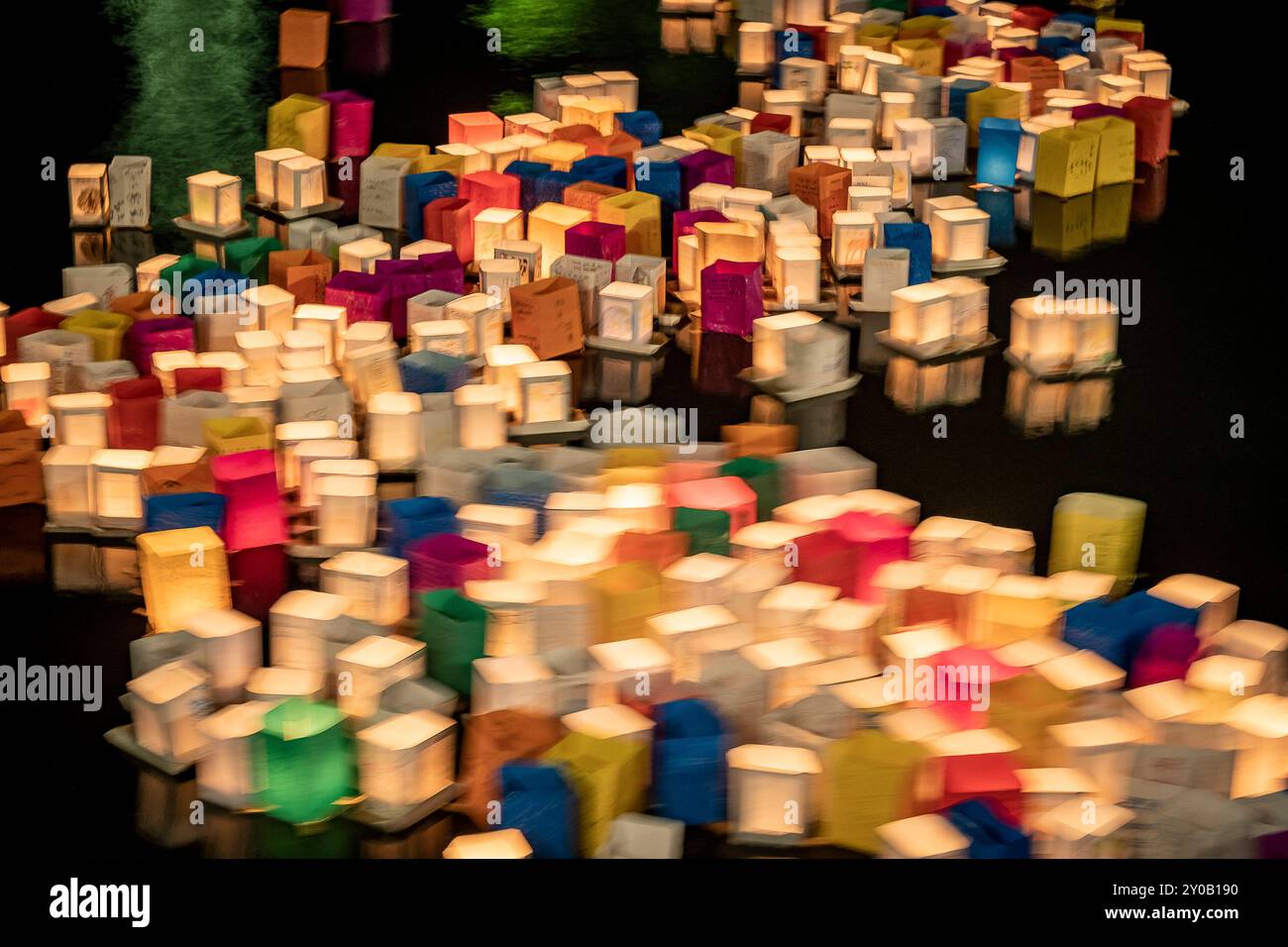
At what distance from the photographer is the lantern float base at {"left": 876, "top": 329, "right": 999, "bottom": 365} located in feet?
11.5

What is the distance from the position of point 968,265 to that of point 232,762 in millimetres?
2089

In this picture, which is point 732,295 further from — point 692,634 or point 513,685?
point 513,685

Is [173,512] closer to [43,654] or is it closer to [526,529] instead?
[43,654]

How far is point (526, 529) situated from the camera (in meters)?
2.69

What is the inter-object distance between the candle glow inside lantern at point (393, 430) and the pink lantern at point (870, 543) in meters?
0.73

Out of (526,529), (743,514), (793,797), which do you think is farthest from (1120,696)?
(526,529)

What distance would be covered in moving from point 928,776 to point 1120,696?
0.28 meters

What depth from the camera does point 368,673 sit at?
2.35 m

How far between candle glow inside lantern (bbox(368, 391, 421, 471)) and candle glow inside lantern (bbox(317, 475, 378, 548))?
23 centimetres

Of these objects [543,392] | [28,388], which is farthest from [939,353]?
[28,388]

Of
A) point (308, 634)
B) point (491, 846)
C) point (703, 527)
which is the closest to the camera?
point (491, 846)

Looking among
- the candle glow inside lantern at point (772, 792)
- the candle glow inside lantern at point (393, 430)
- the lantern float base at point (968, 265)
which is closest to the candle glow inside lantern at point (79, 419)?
the candle glow inside lantern at point (393, 430)

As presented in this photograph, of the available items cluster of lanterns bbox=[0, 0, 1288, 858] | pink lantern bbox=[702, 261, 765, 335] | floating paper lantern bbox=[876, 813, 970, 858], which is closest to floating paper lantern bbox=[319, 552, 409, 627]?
cluster of lanterns bbox=[0, 0, 1288, 858]

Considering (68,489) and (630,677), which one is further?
(68,489)
